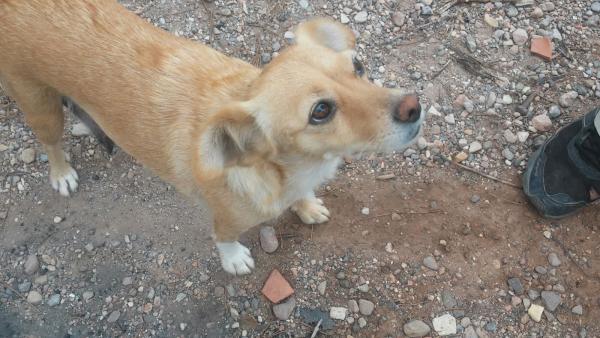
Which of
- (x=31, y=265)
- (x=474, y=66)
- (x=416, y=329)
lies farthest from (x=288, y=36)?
(x=31, y=265)

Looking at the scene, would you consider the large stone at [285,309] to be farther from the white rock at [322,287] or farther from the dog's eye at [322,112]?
the dog's eye at [322,112]

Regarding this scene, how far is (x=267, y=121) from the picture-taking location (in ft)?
8.56

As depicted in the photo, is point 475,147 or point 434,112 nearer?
point 475,147

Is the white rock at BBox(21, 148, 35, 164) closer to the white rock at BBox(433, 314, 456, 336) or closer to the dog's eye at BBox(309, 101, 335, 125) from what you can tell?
the dog's eye at BBox(309, 101, 335, 125)

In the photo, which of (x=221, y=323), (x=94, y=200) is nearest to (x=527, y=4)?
(x=221, y=323)

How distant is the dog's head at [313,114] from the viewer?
2.56 m

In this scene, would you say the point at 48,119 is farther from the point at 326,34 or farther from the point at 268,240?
the point at 326,34

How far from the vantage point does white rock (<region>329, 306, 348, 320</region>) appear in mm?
3796

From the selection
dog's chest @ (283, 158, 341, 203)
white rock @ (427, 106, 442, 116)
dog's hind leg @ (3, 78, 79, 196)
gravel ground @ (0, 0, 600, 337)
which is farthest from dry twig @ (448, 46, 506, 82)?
dog's hind leg @ (3, 78, 79, 196)

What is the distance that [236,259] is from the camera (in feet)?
12.8

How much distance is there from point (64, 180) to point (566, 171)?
4096 millimetres

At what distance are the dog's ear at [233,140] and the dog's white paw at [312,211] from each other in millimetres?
1260

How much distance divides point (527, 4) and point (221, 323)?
4027 millimetres

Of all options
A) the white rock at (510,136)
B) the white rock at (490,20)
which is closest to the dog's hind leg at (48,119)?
the white rock at (510,136)
